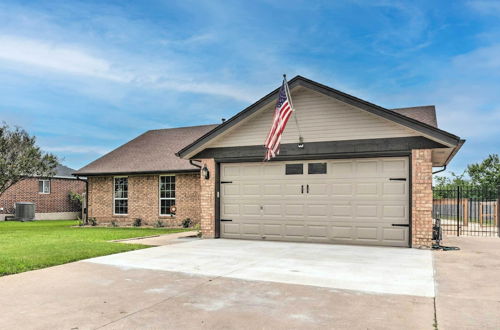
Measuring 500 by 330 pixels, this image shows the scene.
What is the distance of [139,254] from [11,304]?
4.41m

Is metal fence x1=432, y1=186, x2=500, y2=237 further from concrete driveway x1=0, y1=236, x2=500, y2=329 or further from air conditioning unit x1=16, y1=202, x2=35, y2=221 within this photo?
air conditioning unit x1=16, y1=202, x2=35, y2=221

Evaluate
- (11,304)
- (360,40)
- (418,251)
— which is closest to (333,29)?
(360,40)

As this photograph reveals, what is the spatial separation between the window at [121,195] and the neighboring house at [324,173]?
321 inches

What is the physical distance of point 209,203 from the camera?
527 inches

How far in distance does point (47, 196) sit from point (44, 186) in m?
0.73

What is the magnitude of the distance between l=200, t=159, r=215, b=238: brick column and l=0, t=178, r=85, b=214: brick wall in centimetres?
1864

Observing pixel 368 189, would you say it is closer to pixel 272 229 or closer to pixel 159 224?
pixel 272 229

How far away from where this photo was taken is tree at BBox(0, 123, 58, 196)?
18.9 metres

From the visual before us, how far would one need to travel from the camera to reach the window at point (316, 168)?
39.6ft

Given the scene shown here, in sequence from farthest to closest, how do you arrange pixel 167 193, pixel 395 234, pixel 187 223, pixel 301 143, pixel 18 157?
pixel 167 193
pixel 18 157
pixel 187 223
pixel 301 143
pixel 395 234

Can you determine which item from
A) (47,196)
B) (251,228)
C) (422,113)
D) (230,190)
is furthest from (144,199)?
(422,113)

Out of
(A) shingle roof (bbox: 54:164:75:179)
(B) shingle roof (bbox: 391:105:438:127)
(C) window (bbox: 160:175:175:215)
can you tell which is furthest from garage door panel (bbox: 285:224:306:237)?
(A) shingle roof (bbox: 54:164:75:179)

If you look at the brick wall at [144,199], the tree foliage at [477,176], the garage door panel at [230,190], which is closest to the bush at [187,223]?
the brick wall at [144,199]

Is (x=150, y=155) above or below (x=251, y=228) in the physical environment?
above
